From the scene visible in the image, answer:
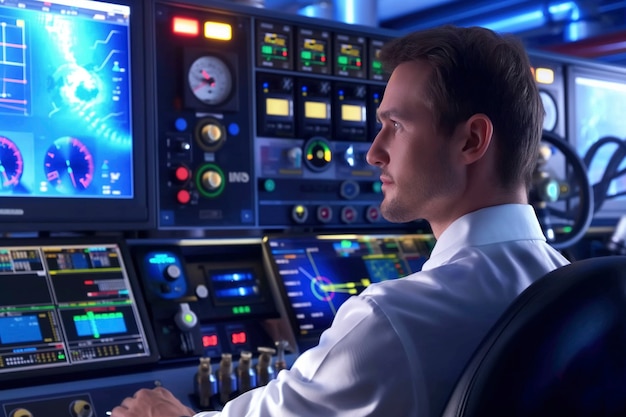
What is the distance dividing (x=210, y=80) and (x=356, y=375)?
1.26m

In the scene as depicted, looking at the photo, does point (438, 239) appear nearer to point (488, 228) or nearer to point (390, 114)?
point (488, 228)

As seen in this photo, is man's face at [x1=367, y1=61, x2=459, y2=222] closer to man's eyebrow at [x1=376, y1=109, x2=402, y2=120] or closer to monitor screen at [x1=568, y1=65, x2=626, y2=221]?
man's eyebrow at [x1=376, y1=109, x2=402, y2=120]

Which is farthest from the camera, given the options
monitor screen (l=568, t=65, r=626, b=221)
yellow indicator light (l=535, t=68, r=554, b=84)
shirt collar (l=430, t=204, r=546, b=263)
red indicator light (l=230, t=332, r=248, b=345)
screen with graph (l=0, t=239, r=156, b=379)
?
monitor screen (l=568, t=65, r=626, b=221)

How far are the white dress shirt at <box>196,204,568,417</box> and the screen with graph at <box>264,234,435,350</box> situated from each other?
Result: 86 centimetres

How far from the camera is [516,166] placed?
1.38 metres

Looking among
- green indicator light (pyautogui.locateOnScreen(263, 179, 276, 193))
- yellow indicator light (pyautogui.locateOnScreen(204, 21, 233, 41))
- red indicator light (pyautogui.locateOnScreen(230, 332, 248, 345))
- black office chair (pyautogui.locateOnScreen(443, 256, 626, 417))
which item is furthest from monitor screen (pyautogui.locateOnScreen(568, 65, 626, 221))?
black office chair (pyautogui.locateOnScreen(443, 256, 626, 417))

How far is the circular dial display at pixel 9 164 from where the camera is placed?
6.06 feet

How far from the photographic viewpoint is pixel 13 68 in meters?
1.87

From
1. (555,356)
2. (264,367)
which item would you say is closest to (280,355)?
(264,367)

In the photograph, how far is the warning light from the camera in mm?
2146

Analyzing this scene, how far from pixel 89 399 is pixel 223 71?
93 centimetres

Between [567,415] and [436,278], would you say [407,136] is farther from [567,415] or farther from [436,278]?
[567,415]

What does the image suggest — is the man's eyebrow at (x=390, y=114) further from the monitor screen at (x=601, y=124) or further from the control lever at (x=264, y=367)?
the monitor screen at (x=601, y=124)

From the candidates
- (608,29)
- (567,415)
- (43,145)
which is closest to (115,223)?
(43,145)
